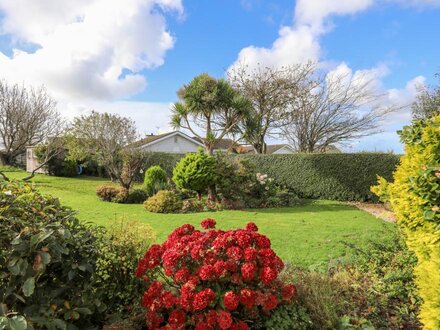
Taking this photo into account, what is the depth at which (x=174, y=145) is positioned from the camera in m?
30.4

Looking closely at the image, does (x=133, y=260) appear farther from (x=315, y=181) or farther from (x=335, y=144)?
(x=335, y=144)

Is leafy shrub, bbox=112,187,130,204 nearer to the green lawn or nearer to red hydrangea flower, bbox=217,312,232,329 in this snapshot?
the green lawn

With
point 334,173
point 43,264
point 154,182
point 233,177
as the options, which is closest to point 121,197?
point 154,182

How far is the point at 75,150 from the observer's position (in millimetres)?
19562

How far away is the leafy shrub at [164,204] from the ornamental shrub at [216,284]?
7922 millimetres

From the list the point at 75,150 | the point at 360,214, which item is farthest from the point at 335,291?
the point at 75,150

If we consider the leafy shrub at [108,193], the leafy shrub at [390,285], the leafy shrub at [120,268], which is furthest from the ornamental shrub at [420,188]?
the leafy shrub at [108,193]

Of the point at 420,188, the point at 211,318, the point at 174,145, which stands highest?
the point at 174,145

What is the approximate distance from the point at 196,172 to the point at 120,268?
340 inches

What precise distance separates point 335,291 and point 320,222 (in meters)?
5.77

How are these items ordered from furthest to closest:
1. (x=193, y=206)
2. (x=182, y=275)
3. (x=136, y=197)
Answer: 1. (x=136, y=197)
2. (x=193, y=206)
3. (x=182, y=275)

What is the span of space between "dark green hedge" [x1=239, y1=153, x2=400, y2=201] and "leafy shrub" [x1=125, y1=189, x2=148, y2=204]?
6487mm

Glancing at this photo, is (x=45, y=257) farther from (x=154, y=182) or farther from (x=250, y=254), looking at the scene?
(x=154, y=182)

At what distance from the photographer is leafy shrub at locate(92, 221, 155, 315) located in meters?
3.08
